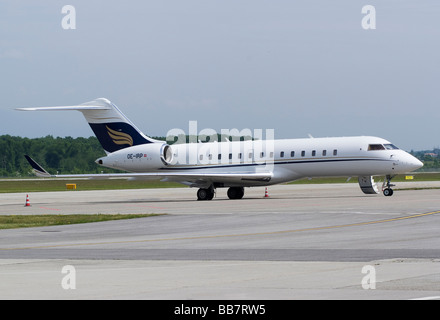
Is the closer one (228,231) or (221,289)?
(221,289)

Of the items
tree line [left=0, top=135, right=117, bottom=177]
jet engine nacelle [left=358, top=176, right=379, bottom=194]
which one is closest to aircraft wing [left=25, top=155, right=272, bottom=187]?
jet engine nacelle [left=358, top=176, right=379, bottom=194]

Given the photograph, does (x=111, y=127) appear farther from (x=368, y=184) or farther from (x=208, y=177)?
(x=368, y=184)

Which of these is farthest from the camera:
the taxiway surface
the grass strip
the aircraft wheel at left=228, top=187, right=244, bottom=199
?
the aircraft wheel at left=228, top=187, right=244, bottom=199

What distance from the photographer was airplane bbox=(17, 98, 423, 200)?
44.2 meters

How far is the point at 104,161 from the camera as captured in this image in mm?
48906

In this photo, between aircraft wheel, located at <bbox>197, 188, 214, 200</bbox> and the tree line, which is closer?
aircraft wheel, located at <bbox>197, 188, 214, 200</bbox>

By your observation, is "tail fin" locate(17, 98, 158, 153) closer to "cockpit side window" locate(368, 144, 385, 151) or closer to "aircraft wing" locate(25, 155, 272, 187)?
"aircraft wing" locate(25, 155, 272, 187)

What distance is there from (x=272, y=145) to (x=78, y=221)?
65.1 ft

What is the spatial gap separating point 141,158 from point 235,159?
5612mm

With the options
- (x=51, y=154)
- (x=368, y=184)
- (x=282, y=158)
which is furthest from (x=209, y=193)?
(x=51, y=154)

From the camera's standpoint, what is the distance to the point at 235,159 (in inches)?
1861

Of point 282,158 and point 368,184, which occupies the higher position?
point 282,158
